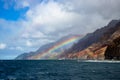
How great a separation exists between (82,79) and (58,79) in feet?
22.1

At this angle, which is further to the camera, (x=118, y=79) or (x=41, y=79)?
(x=41, y=79)

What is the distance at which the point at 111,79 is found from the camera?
215ft

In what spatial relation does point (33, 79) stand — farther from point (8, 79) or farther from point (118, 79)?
point (118, 79)

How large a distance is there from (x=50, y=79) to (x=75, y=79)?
7361mm

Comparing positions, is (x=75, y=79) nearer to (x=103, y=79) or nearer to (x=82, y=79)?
(x=82, y=79)

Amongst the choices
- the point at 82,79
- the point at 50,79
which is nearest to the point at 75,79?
the point at 82,79

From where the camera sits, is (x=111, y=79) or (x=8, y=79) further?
(x=8, y=79)

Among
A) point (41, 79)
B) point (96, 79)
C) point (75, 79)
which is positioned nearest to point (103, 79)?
point (96, 79)

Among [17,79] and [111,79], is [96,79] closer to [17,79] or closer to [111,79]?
[111,79]

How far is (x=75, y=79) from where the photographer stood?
2687 inches

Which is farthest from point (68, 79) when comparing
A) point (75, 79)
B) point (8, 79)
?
point (8, 79)

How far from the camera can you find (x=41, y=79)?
229 feet

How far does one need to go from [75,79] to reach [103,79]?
25.4ft

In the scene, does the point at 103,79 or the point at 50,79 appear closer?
the point at 103,79
